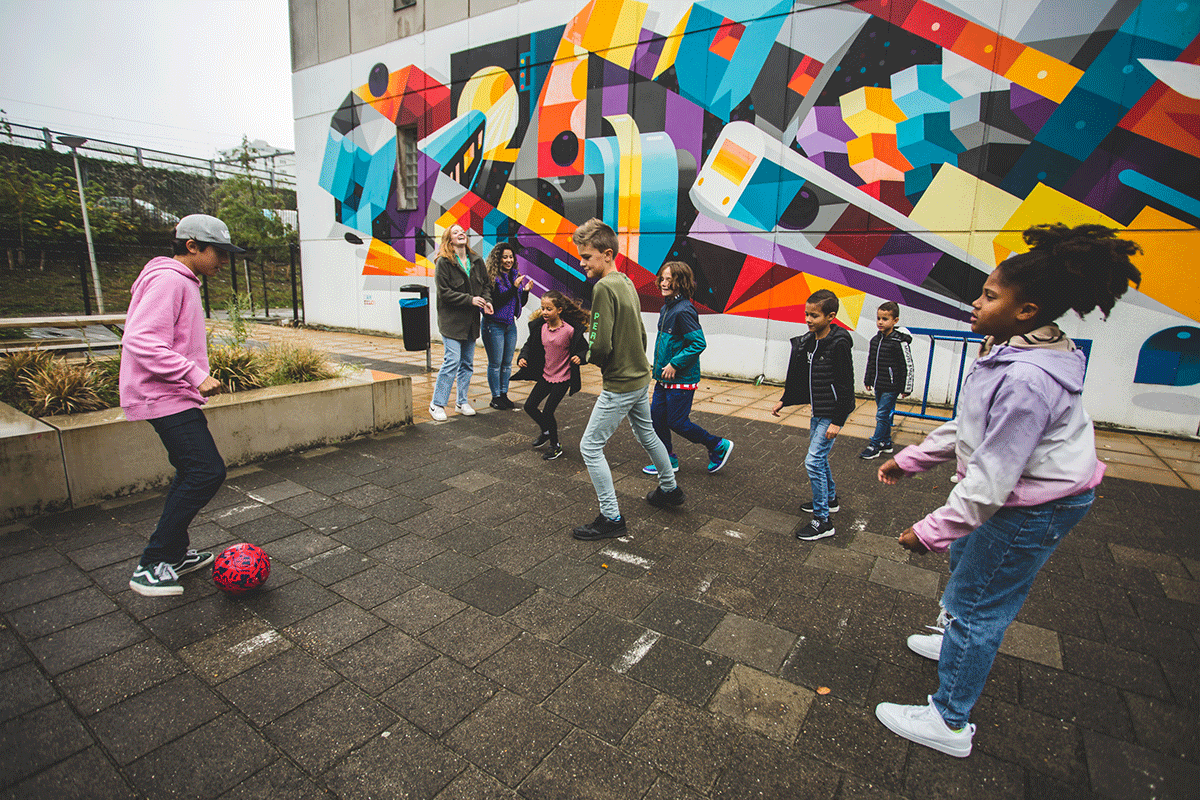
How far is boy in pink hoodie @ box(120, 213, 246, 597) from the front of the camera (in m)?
2.94

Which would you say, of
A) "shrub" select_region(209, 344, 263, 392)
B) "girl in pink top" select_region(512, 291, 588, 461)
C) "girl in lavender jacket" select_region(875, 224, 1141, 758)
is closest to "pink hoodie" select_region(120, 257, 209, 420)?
"shrub" select_region(209, 344, 263, 392)

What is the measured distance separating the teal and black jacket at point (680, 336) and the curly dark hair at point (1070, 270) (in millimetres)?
2618

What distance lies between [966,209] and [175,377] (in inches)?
322

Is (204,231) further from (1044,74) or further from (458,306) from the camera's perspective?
(1044,74)

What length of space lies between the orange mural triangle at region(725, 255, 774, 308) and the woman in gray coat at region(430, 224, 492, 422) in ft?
12.7

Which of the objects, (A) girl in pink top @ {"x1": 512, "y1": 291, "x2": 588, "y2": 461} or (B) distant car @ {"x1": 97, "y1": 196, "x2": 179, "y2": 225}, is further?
(B) distant car @ {"x1": 97, "y1": 196, "x2": 179, "y2": 225}

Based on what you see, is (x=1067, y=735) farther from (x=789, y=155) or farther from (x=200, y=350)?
(x=789, y=155)

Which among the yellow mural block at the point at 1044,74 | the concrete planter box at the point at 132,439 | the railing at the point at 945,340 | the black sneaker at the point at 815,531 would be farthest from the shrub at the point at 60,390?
the yellow mural block at the point at 1044,74

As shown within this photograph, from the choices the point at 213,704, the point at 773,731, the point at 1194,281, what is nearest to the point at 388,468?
the point at 213,704

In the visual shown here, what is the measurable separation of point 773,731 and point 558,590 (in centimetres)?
137

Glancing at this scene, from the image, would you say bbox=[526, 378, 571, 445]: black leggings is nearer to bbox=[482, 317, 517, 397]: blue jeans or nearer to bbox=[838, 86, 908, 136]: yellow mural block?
bbox=[482, 317, 517, 397]: blue jeans

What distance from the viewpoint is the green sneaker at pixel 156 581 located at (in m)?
3.11

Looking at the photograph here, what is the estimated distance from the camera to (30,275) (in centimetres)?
1712

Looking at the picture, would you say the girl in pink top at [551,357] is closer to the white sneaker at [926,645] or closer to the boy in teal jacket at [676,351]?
the boy in teal jacket at [676,351]
